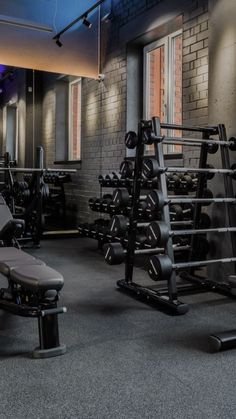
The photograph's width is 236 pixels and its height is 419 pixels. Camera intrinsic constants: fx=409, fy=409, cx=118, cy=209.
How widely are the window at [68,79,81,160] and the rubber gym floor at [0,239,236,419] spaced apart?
14.9 feet

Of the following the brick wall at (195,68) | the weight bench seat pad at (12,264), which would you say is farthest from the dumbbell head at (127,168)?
the weight bench seat pad at (12,264)

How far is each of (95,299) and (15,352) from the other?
4.03ft

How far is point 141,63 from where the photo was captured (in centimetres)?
650

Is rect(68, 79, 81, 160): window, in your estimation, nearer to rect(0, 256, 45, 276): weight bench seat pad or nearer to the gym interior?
the gym interior

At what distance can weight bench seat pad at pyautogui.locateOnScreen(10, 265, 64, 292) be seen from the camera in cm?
227

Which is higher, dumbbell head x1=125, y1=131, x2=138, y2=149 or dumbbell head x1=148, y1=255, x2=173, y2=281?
dumbbell head x1=125, y1=131, x2=138, y2=149

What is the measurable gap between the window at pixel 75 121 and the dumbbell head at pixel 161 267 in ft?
16.1

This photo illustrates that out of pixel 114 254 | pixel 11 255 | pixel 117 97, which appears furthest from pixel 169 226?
pixel 117 97

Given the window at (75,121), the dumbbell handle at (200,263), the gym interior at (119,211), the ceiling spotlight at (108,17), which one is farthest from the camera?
the window at (75,121)

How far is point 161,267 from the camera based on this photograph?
122 inches

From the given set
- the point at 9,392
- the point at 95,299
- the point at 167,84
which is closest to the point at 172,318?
the point at 95,299

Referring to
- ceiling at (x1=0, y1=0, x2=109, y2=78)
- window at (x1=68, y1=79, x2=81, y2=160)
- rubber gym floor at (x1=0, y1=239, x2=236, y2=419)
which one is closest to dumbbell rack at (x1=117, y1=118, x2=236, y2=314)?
rubber gym floor at (x1=0, y1=239, x2=236, y2=419)

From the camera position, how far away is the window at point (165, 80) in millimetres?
5713

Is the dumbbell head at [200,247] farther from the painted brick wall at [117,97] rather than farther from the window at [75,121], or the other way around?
the window at [75,121]
